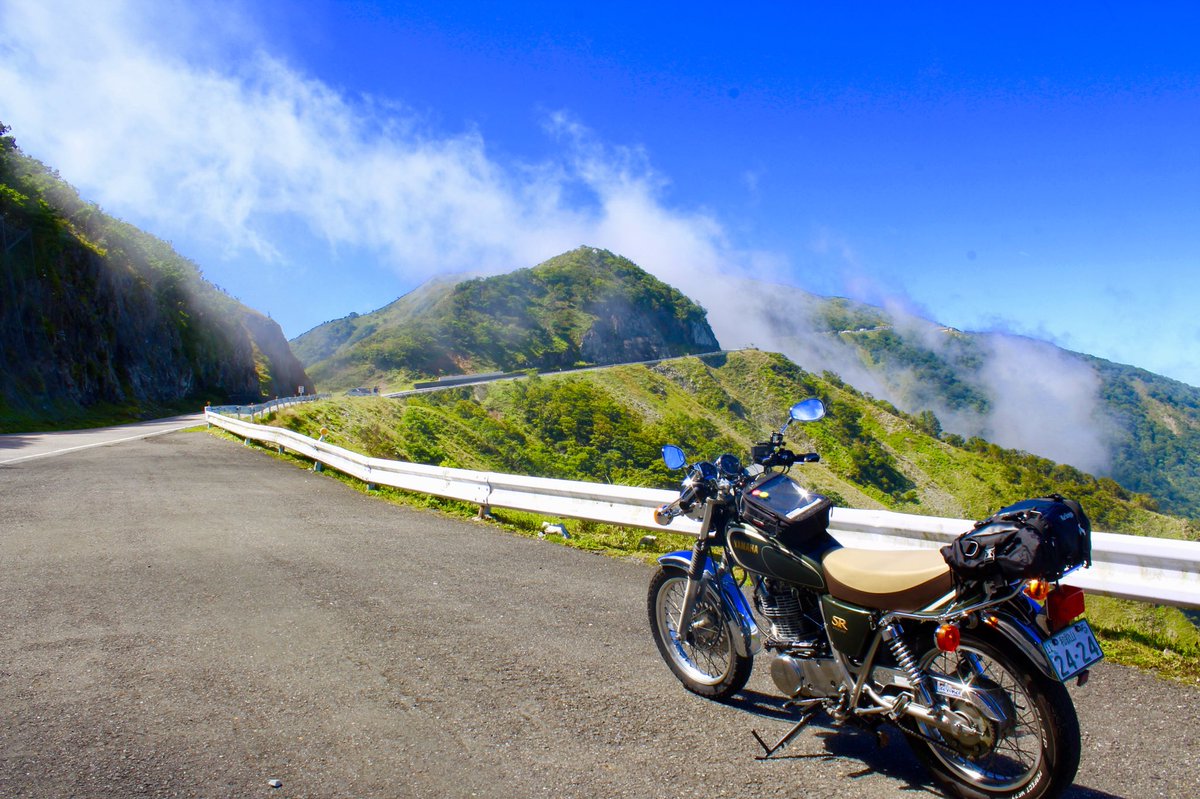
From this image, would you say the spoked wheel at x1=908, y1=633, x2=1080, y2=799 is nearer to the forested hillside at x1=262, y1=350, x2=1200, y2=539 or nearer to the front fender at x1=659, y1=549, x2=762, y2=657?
the front fender at x1=659, y1=549, x2=762, y2=657

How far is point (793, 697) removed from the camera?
3.71 metres

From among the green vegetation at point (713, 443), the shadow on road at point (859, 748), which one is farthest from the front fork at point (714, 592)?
the green vegetation at point (713, 443)

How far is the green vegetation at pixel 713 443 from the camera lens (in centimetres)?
889

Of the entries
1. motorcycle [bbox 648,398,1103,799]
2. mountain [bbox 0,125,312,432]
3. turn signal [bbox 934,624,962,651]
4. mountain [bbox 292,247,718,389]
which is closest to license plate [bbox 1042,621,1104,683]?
motorcycle [bbox 648,398,1103,799]

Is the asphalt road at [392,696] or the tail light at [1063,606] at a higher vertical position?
the tail light at [1063,606]

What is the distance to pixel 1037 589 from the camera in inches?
108

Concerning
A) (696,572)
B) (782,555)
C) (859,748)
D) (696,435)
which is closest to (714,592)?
(696,572)

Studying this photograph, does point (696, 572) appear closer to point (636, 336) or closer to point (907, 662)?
point (907, 662)

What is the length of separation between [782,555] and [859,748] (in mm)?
981

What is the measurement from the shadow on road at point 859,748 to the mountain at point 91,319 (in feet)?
109

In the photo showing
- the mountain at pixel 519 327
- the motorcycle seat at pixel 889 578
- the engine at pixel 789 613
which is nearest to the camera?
the motorcycle seat at pixel 889 578

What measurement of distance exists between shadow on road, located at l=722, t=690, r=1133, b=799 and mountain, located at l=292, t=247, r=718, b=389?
323ft

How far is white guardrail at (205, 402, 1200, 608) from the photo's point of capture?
4.75 metres

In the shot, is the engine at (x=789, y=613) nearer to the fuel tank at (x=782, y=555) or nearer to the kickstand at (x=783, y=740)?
the fuel tank at (x=782, y=555)
